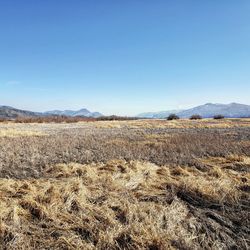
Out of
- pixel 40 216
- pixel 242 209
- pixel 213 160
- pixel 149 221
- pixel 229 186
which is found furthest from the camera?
pixel 213 160

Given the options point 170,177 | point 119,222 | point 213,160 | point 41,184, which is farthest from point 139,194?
point 213,160

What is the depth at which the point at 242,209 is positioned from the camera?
546 centimetres

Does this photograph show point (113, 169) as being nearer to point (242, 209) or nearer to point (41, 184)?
point (41, 184)

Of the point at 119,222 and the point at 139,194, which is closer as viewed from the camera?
the point at 119,222

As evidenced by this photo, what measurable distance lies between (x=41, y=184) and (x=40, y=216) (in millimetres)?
2037

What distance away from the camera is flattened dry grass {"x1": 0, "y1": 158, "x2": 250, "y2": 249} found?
166 inches

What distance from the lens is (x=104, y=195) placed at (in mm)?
6078

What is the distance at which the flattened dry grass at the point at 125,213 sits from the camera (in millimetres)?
4215

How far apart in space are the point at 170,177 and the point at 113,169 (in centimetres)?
203

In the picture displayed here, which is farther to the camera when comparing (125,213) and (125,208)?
(125,208)

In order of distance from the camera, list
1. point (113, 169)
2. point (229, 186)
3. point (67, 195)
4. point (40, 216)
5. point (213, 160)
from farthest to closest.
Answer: point (213, 160) < point (113, 169) < point (229, 186) < point (67, 195) < point (40, 216)

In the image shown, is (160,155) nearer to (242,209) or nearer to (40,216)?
(242,209)

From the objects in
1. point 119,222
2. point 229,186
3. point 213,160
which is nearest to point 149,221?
point 119,222

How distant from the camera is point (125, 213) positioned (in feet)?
16.6
